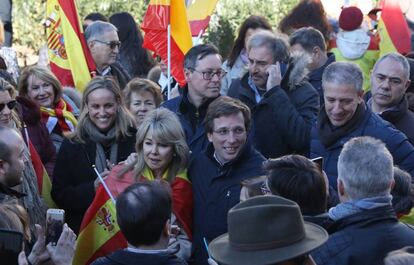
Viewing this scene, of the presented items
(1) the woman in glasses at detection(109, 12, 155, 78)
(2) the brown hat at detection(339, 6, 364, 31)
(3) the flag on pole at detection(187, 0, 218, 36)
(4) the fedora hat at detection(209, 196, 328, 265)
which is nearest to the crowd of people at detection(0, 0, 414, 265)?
(4) the fedora hat at detection(209, 196, 328, 265)

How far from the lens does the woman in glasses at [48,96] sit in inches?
301

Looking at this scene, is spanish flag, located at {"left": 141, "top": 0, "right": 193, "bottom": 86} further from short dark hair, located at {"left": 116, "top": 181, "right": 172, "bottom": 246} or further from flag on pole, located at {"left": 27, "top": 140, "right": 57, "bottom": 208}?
short dark hair, located at {"left": 116, "top": 181, "right": 172, "bottom": 246}

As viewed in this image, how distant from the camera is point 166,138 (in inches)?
240

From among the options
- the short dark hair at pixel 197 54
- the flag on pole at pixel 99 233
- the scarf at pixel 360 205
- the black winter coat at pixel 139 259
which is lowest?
the flag on pole at pixel 99 233

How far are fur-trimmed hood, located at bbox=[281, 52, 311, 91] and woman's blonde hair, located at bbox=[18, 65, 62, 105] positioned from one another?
2015 millimetres

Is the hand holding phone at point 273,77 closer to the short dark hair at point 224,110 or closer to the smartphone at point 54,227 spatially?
the short dark hair at point 224,110

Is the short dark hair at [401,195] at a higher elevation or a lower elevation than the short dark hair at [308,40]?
lower

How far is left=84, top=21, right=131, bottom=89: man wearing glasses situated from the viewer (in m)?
8.81

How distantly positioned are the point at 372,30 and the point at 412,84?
2.95m

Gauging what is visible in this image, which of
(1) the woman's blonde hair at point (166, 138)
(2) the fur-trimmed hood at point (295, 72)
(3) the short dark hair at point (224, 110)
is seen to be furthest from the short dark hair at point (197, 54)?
(1) the woman's blonde hair at point (166, 138)

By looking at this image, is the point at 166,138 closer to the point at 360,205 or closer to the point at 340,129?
the point at 340,129

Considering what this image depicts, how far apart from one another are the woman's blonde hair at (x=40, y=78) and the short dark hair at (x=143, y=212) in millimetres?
3286

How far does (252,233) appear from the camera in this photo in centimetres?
360

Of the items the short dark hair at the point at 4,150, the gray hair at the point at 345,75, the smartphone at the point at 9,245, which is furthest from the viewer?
the gray hair at the point at 345,75
